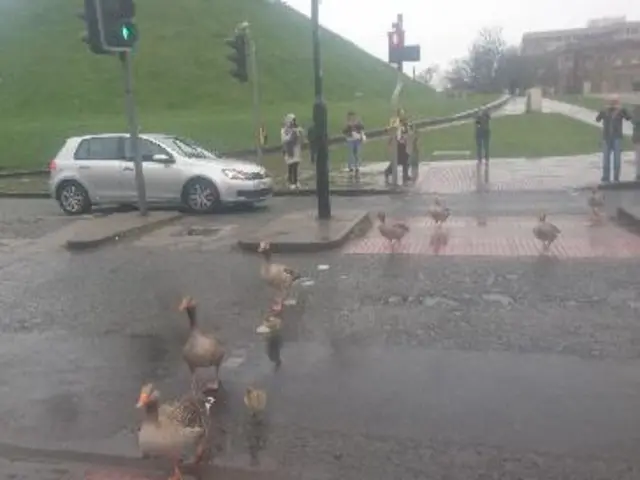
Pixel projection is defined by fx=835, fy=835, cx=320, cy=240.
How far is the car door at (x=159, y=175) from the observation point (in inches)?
627

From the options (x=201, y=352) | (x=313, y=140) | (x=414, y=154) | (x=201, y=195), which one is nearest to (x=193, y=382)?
(x=201, y=352)

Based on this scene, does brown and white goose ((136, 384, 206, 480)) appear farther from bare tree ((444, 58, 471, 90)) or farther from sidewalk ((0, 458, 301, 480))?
bare tree ((444, 58, 471, 90))

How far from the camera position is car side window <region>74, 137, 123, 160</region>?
1664 centimetres

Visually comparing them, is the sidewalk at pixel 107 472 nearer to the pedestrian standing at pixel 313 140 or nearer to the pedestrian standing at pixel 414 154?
the pedestrian standing at pixel 313 140

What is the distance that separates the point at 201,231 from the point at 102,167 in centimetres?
416

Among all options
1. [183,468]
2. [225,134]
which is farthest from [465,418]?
[225,134]

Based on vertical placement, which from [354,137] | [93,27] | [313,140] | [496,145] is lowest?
[496,145]

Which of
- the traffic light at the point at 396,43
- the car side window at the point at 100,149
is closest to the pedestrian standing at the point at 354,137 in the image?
the traffic light at the point at 396,43

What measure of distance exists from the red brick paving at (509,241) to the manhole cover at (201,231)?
8.37ft

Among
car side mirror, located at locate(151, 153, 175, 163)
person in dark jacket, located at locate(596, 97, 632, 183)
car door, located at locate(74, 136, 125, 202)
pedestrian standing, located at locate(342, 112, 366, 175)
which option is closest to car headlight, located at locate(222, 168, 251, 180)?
car side mirror, located at locate(151, 153, 175, 163)

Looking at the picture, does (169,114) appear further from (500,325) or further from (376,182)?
(500,325)

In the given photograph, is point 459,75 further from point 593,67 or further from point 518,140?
point 518,140

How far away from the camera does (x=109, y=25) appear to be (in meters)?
13.3

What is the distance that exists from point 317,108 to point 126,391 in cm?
793
